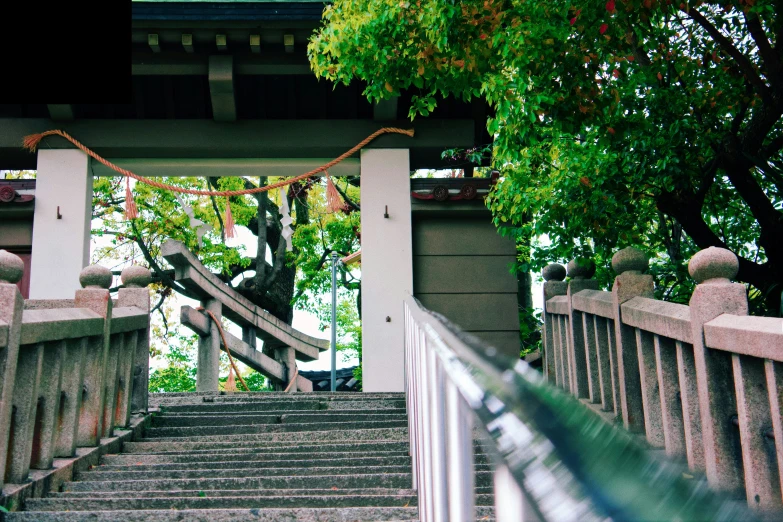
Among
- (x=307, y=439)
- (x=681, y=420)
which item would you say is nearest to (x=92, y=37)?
(x=307, y=439)

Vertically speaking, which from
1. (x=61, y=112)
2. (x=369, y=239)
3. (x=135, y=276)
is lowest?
(x=135, y=276)

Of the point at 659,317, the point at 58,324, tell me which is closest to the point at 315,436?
the point at 58,324

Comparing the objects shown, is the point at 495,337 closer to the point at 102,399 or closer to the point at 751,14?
the point at 751,14

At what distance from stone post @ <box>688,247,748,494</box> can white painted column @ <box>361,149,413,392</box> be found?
4504 mm

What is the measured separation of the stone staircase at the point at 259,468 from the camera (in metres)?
2.88

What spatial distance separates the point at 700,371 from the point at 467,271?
16.6 ft

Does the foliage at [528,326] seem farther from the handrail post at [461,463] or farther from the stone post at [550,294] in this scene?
the handrail post at [461,463]

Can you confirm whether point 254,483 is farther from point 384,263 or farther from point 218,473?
point 384,263

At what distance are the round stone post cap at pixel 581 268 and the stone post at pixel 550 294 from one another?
52 cm

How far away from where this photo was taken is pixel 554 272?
547 cm

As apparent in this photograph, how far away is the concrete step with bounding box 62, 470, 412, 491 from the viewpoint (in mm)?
3402

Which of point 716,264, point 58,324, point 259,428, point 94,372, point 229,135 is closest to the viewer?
point 716,264

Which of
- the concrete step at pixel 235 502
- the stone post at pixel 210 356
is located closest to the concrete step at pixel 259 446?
the concrete step at pixel 235 502

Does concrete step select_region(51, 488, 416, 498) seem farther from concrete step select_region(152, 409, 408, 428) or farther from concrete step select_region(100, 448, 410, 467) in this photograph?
concrete step select_region(152, 409, 408, 428)
